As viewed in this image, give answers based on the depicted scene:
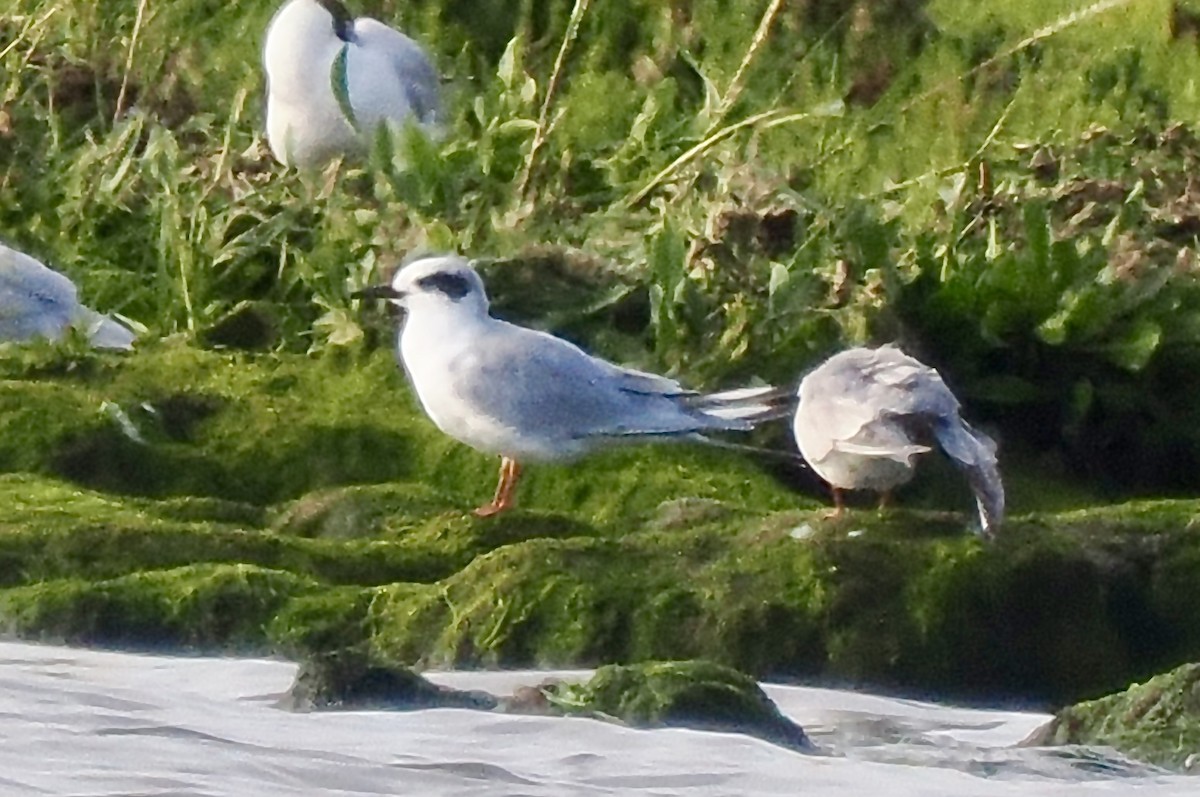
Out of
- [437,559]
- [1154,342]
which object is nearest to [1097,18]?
[1154,342]

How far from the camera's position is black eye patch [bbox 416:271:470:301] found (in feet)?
7.29

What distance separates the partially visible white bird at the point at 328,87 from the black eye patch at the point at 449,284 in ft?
2.20

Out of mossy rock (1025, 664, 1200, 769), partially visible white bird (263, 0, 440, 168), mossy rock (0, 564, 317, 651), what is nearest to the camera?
mossy rock (1025, 664, 1200, 769)

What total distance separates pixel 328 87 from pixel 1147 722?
1504 mm

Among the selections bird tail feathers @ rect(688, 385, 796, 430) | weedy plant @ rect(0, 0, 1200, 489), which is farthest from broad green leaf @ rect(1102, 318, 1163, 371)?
bird tail feathers @ rect(688, 385, 796, 430)

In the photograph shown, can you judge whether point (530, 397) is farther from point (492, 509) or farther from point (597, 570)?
point (597, 570)

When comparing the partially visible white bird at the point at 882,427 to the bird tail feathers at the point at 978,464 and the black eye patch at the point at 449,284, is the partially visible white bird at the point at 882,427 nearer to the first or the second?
the bird tail feathers at the point at 978,464

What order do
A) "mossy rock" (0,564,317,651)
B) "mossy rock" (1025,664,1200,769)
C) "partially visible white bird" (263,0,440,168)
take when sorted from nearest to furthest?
"mossy rock" (1025,664,1200,769), "mossy rock" (0,564,317,651), "partially visible white bird" (263,0,440,168)

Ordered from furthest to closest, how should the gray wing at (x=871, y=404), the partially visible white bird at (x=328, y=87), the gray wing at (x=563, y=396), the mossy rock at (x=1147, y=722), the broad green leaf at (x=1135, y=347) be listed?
the partially visible white bird at (x=328, y=87) < the broad green leaf at (x=1135, y=347) < the gray wing at (x=563, y=396) < the gray wing at (x=871, y=404) < the mossy rock at (x=1147, y=722)

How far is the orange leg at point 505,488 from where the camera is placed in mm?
2188

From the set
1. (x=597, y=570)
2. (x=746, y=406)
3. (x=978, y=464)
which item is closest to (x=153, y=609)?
(x=597, y=570)

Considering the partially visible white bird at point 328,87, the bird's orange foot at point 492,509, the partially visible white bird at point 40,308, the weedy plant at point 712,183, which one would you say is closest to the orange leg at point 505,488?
the bird's orange foot at point 492,509

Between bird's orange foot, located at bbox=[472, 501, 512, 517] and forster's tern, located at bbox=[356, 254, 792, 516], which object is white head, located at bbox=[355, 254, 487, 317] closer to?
forster's tern, located at bbox=[356, 254, 792, 516]

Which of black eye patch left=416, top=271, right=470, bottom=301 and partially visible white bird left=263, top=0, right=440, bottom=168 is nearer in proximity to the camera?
black eye patch left=416, top=271, right=470, bottom=301
